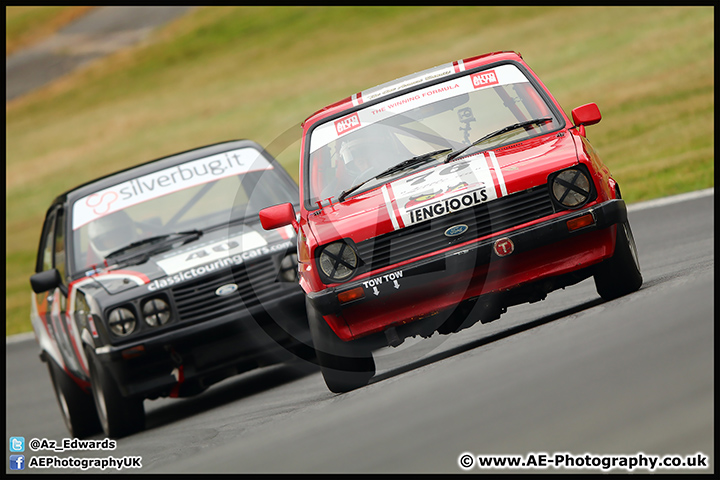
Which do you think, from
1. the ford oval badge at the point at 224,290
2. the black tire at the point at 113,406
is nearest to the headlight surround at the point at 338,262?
the ford oval badge at the point at 224,290

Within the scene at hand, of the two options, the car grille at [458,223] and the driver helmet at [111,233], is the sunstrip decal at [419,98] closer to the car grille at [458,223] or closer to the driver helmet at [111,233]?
the car grille at [458,223]

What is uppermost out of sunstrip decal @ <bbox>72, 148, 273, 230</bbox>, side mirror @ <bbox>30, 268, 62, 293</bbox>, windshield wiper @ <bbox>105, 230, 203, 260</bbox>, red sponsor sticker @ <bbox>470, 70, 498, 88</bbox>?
red sponsor sticker @ <bbox>470, 70, 498, 88</bbox>

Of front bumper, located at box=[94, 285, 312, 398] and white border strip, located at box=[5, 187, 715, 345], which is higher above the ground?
white border strip, located at box=[5, 187, 715, 345]

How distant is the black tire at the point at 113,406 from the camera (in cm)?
730

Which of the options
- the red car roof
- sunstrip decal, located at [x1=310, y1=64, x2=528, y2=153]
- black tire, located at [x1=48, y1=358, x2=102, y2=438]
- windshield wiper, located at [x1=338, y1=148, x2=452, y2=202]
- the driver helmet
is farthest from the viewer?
black tire, located at [x1=48, y1=358, x2=102, y2=438]

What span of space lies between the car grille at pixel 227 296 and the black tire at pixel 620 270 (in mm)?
2415

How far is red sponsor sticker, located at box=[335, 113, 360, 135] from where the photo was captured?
6980 mm

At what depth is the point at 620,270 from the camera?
19.6 feet

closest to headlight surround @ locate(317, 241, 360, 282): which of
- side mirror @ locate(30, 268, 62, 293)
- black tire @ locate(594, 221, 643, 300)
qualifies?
black tire @ locate(594, 221, 643, 300)

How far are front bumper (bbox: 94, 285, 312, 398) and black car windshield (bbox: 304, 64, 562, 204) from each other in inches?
41.4

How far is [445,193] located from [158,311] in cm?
254

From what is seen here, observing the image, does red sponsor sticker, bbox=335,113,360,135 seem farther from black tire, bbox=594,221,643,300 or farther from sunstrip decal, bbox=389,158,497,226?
black tire, bbox=594,221,643,300

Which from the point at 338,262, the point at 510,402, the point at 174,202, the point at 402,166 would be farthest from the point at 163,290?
the point at 510,402

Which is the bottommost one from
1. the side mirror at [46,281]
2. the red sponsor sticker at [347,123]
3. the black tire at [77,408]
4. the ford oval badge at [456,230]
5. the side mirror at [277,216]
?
the black tire at [77,408]
